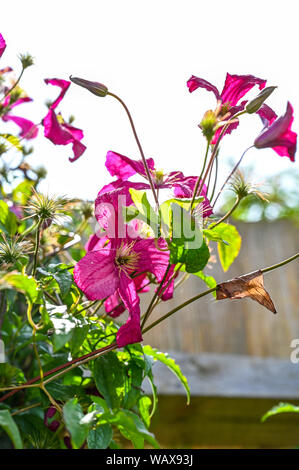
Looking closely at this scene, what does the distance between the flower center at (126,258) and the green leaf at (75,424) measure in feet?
0.42

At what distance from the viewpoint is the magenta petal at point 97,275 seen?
1.41ft

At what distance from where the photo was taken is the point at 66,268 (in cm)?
47

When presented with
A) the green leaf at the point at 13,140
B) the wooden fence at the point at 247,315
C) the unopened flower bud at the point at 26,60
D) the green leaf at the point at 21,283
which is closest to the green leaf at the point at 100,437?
the green leaf at the point at 21,283

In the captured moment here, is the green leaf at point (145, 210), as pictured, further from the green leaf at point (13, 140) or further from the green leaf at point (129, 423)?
the green leaf at point (13, 140)

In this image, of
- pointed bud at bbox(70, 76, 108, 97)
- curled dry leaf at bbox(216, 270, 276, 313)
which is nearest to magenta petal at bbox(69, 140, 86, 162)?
pointed bud at bbox(70, 76, 108, 97)

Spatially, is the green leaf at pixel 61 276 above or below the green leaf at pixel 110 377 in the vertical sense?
above

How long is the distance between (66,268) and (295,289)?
1.93 metres

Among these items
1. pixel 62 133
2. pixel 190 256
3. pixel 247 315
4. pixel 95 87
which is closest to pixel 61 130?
pixel 62 133

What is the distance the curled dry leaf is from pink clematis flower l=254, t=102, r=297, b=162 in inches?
3.8

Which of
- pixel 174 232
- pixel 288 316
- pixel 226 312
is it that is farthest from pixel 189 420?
pixel 174 232

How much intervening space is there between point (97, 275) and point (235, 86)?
8.2 inches

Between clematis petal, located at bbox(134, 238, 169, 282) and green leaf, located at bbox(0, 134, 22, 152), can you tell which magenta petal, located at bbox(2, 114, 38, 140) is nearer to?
green leaf, located at bbox(0, 134, 22, 152)

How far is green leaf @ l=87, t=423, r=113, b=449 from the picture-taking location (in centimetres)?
39
